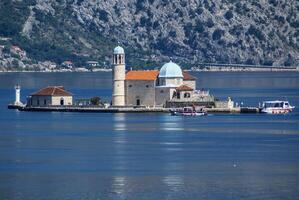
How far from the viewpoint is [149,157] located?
99.9 meters

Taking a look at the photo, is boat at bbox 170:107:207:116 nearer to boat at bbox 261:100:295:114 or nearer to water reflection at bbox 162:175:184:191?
boat at bbox 261:100:295:114

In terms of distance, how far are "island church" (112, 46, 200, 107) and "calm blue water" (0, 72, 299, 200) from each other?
4.24 meters

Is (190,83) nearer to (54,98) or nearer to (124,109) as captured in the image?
(124,109)

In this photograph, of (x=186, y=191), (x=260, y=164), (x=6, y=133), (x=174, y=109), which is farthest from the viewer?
(x=174, y=109)

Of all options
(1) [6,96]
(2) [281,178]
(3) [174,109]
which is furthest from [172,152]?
(1) [6,96]

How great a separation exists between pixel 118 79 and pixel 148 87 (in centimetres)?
275

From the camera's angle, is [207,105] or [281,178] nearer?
[281,178]

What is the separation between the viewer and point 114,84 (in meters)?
146

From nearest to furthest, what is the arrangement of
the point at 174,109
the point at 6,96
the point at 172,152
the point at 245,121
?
the point at 172,152 < the point at 245,121 < the point at 174,109 < the point at 6,96

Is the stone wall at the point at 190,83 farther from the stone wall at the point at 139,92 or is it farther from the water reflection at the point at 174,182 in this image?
the water reflection at the point at 174,182

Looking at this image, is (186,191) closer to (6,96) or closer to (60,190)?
(60,190)

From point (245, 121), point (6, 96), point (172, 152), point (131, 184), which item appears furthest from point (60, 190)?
point (6, 96)

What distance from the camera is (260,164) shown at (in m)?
94.6

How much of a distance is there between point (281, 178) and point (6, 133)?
126 ft
